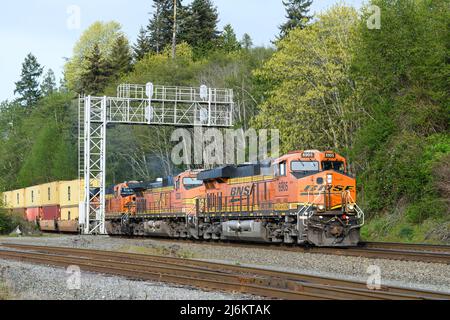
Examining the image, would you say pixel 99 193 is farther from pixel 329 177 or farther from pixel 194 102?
pixel 329 177

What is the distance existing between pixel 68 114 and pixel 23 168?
29.2 ft

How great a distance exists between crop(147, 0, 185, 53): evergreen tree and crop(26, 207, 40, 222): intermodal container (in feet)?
100

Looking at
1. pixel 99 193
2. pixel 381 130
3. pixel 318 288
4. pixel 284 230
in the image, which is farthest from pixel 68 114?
pixel 318 288

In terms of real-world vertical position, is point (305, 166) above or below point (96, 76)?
below

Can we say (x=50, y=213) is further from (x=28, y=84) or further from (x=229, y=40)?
(x=28, y=84)

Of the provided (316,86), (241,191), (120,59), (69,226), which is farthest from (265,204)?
(120,59)

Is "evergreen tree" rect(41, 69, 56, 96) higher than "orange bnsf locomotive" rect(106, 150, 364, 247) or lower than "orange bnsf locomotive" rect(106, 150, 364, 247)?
higher

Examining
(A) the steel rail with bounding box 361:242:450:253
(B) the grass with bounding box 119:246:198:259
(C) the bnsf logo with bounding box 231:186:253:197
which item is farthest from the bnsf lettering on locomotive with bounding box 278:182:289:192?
(B) the grass with bounding box 119:246:198:259

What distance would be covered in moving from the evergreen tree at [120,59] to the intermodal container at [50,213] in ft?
87.4

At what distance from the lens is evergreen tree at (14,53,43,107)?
112 metres

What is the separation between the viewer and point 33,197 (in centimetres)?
5888

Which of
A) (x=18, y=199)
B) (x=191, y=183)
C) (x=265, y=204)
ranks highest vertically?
(x=191, y=183)

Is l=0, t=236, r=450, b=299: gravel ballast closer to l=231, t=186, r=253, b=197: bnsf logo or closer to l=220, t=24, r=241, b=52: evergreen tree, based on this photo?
l=231, t=186, r=253, b=197: bnsf logo

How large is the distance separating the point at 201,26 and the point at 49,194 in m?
37.3
